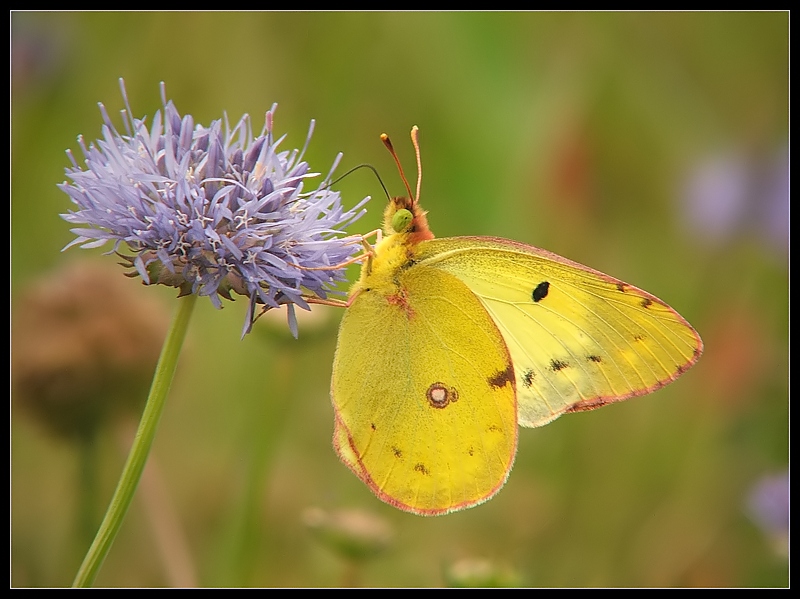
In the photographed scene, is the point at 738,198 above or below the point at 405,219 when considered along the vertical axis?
below

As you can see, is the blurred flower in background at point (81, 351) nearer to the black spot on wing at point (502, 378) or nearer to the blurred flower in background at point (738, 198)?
the black spot on wing at point (502, 378)

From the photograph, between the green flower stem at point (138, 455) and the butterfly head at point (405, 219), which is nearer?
the green flower stem at point (138, 455)

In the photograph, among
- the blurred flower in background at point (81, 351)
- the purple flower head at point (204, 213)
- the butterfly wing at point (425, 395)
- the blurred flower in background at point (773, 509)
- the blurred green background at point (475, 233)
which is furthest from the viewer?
the blurred green background at point (475, 233)

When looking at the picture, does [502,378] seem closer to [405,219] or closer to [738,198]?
[405,219]

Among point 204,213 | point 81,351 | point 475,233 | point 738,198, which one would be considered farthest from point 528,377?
point 738,198

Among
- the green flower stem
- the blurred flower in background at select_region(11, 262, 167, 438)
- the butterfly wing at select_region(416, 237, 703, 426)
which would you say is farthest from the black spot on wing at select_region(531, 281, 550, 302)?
the blurred flower in background at select_region(11, 262, 167, 438)

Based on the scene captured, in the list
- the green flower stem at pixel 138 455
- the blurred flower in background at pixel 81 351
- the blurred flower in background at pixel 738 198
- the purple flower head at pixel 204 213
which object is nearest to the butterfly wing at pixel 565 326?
the purple flower head at pixel 204 213

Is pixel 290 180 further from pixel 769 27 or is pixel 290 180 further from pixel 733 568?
pixel 769 27
